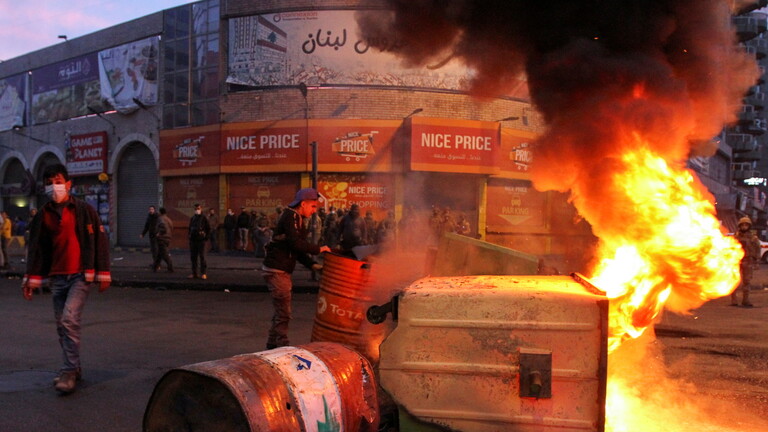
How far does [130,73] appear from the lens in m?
22.5

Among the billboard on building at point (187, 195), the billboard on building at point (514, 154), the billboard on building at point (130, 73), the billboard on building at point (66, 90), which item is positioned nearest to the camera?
the billboard on building at point (514, 154)

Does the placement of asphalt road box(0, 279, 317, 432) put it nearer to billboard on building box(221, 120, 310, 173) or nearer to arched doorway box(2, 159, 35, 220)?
billboard on building box(221, 120, 310, 173)

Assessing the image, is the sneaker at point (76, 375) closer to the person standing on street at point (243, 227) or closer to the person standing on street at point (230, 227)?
the person standing on street at point (243, 227)

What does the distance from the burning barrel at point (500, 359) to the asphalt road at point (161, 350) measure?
151cm

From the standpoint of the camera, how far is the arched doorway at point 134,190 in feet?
74.0

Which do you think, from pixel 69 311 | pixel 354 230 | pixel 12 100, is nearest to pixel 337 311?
pixel 69 311

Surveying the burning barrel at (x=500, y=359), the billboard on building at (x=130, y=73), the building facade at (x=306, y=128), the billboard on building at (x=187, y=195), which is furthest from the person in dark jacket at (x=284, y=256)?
the billboard on building at (x=130, y=73)

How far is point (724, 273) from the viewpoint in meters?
3.57

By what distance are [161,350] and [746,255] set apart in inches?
399

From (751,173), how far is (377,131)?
63.1 meters

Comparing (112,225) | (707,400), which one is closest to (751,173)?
(112,225)

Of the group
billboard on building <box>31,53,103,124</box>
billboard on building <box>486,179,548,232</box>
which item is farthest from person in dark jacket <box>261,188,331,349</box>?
billboard on building <box>31,53,103,124</box>

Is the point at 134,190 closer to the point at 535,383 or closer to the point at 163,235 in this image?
the point at 163,235

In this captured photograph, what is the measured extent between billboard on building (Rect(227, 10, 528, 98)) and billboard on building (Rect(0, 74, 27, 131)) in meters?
15.5
